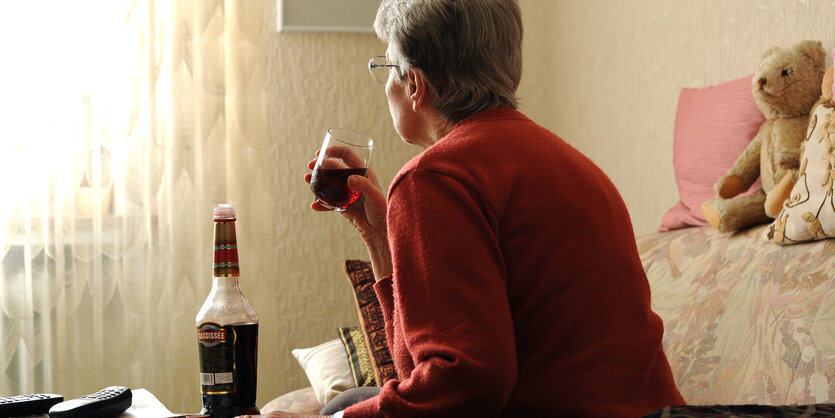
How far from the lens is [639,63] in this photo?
263 cm

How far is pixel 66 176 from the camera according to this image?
9.04ft

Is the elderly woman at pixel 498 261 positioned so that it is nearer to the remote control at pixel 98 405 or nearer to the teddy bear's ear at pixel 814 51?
the remote control at pixel 98 405

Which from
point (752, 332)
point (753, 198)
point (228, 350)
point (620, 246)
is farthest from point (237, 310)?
point (753, 198)

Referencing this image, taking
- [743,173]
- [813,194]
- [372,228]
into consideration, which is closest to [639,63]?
[743,173]

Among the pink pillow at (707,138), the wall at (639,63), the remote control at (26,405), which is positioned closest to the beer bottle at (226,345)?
the remote control at (26,405)

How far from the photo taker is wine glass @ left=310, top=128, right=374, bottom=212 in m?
1.15

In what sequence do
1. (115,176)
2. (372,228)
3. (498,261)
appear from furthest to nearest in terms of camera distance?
1. (115,176)
2. (372,228)
3. (498,261)

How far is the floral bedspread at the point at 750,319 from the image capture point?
1316mm

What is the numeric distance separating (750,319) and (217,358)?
0.94 metres

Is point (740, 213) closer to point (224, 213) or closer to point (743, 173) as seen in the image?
point (743, 173)

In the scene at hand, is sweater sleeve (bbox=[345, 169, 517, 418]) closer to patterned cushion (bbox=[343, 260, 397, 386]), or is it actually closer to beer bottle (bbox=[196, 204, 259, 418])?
beer bottle (bbox=[196, 204, 259, 418])

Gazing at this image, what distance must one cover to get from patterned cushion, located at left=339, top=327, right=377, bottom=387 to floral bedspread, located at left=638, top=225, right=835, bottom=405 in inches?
Result: 27.7

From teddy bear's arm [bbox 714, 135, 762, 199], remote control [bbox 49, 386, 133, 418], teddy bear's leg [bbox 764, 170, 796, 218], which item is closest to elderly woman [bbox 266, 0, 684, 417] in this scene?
remote control [bbox 49, 386, 133, 418]

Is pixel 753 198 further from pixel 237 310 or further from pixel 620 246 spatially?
pixel 237 310
